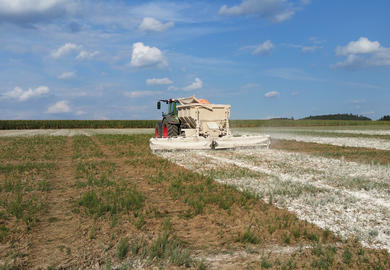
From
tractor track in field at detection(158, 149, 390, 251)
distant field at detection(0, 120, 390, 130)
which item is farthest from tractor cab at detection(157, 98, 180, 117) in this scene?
distant field at detection(0, 120, 390, 130)

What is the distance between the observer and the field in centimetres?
384

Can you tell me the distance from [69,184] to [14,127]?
53.0 meters

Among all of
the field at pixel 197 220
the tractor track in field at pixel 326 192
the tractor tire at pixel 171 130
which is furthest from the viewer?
the tractor tire at pixel 171 130

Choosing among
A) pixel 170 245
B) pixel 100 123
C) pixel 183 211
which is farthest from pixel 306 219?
pixel 100 123

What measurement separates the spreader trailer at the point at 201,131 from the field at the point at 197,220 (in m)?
5.47

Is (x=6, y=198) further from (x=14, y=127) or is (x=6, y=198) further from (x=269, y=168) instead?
(x=14, y=127)

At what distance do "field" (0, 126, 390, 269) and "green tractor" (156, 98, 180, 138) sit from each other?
7.95 metres

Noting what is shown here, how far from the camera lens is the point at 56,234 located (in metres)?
4.70

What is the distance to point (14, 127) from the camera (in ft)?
180

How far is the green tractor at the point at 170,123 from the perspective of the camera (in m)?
17.4

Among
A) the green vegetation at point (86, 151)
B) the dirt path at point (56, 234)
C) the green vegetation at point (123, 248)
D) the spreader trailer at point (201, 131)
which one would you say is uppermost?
the spreader trailer at point (201, 131)

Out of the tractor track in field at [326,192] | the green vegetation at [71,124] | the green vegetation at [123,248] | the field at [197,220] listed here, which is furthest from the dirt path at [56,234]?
the green vegetation at [71,124]

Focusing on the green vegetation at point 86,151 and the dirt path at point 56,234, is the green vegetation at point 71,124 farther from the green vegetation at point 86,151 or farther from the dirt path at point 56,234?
the dirt path at point 56,234

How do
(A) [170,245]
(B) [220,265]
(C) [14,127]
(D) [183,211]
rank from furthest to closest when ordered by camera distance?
(C) [14,127] < (D) [183,211] < (A) [170,245] < (B) [220,265]
